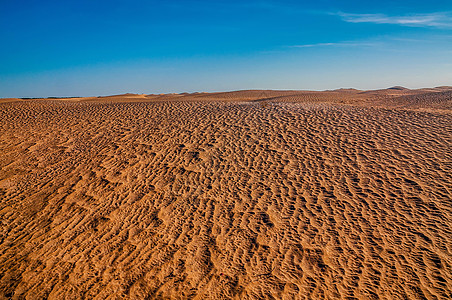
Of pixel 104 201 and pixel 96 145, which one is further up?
pixel 96 145

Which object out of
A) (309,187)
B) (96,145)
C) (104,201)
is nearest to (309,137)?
(309,187)

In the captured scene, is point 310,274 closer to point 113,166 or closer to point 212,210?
point 212,210

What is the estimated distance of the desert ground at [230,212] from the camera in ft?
12.9

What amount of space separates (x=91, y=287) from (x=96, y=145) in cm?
592

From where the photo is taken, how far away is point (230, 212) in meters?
5.56

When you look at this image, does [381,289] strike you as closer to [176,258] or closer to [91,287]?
[176,258]

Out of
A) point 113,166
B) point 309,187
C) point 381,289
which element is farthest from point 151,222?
point 381,289

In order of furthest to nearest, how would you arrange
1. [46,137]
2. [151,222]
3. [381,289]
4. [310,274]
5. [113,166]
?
[46,137]
[113,166]
[151,222]
[310,274]
[381,289]

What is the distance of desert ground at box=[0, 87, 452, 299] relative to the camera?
3.94 metres

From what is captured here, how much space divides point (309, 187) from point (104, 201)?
4710 mm

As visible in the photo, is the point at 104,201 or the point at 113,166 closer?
the point at 104,201

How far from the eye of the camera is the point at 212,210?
18.5 feet

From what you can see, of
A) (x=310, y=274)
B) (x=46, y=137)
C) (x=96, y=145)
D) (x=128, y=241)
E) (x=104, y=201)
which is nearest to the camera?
(x=310, y=274)

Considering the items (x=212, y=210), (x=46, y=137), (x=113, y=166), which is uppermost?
(x=46, y=137)
